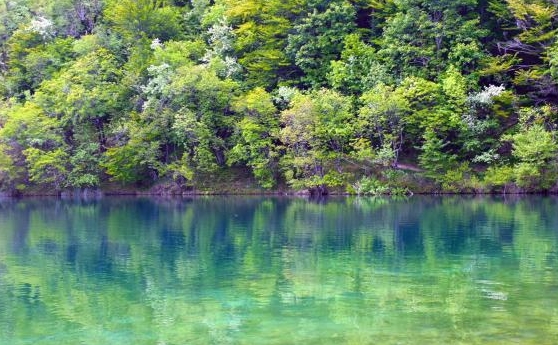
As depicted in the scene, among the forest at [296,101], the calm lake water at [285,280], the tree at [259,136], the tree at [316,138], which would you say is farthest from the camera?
the tree at [259,136]

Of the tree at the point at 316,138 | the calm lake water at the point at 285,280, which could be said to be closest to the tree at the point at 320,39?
the tree at the point at 316,138

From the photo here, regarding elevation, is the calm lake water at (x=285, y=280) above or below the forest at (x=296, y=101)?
below

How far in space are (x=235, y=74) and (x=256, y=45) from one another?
3.44 meters

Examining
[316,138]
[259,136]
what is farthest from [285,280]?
[259,136]

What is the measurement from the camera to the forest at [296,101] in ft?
151

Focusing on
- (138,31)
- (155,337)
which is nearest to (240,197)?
(138,31)

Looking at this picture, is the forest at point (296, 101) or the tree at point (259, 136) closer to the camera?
the forest at point (296, 101)

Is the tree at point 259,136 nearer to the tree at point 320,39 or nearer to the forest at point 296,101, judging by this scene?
the forest at point 296,101

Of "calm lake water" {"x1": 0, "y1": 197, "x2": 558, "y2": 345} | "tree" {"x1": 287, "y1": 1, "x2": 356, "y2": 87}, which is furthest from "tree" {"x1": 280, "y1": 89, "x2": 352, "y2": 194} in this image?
"calm lake water" {"x1": 0, "y1": 197, "x2": 558, "y2": 345}

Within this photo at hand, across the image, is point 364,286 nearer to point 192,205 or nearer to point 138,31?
point 192,205

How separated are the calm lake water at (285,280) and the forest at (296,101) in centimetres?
1475

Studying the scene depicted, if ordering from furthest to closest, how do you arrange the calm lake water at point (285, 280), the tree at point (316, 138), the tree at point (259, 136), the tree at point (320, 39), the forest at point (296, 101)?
the tree at point (320, 39) → the tree at point (259, 136) → the tree at point (316, 138) → the forest at point (296, 101) → the calm lake water at point (285, 280)

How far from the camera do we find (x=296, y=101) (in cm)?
4806

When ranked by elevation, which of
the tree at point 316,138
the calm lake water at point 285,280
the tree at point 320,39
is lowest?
the calm lake water at point 285,280
